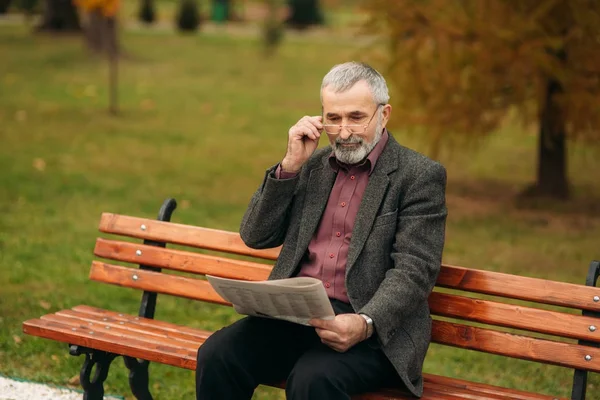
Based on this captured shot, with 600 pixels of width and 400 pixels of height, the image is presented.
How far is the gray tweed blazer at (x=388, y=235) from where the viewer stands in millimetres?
4004

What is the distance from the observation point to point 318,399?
12.5 feet

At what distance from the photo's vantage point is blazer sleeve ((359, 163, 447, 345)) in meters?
3.97

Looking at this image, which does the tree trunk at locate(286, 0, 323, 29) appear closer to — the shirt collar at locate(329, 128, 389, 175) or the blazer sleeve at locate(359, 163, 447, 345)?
the shirt collar at locate(329, 128, 389, 175)

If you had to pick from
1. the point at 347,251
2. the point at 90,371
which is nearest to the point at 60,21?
the point at 90,371

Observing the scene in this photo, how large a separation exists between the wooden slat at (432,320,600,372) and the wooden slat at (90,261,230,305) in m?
1.07

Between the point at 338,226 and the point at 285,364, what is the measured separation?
0.58 m

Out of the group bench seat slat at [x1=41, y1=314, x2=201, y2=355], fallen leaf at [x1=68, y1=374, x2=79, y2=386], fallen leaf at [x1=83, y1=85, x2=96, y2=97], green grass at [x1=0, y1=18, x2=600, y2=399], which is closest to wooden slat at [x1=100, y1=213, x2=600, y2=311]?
bench seat slat at [x1=41, y1=314, x2=201, y2=355]

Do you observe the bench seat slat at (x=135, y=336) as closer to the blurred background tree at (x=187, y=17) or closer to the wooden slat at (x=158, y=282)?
the wooden slat at (x=158, y=282)

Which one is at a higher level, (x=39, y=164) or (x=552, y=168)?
(x=552, y=168)

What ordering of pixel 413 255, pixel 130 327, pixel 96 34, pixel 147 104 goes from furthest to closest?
pixel 96 34, pixel 147 104, pixel 130 327, pixel 413 255

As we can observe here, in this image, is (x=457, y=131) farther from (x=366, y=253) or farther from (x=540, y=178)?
(x=366, y=253)

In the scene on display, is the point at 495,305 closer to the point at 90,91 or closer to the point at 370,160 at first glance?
the point at 370,160

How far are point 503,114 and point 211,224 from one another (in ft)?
9.86

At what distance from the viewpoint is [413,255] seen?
13.3ft
